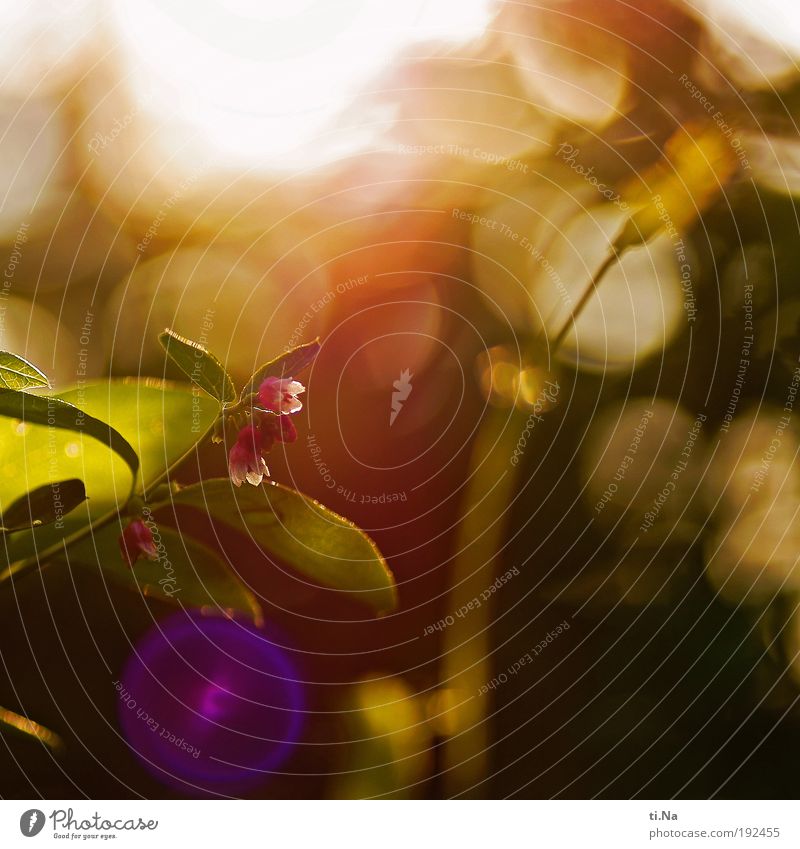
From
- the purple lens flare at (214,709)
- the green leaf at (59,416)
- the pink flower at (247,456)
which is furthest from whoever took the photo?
the purple lens flare at (214,709)

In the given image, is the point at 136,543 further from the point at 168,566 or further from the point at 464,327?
the point at 464,327

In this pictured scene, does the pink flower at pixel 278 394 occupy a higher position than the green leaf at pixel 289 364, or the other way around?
the green leaf at pixel 289 364

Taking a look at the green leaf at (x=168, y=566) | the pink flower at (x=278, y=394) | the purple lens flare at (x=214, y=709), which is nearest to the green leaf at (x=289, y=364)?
the pink flower at (x=278, y=394)

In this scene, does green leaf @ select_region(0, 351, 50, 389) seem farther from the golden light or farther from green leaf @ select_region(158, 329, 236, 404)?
the golden light

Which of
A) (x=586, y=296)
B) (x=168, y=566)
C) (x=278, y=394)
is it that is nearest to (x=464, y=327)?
(x=586, y=296)

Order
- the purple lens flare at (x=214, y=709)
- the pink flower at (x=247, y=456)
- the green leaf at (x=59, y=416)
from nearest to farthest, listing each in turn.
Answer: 1. the green leaf at (x=59, y=416)
2. the pink flower at (x=247, y=456)
3. the purple lens flare at (x=214, y=709)

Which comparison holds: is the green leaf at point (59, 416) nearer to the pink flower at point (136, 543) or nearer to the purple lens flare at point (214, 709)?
the pink flower at point (136, 543)

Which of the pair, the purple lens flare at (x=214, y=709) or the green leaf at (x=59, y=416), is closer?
the green leaf at (x=59, y=416)
